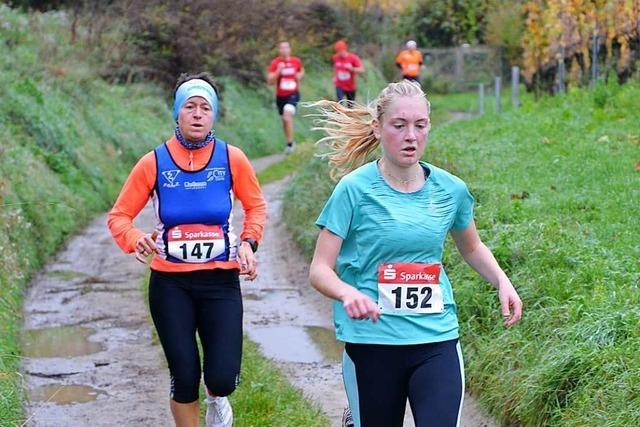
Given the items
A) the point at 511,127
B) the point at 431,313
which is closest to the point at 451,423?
the point at 431,313

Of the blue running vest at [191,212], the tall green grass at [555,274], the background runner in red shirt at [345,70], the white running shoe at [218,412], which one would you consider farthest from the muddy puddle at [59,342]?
the background runner in red shirt at [345,70]

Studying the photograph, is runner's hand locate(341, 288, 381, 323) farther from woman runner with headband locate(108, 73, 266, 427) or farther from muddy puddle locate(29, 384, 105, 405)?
muddy puddle locate(29, 384, 105, 405)

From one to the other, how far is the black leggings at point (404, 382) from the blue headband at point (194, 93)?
1848 millimetres

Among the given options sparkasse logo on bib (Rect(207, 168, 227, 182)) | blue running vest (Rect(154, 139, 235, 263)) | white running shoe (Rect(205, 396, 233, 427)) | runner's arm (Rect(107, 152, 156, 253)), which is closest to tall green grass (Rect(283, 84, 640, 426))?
white running shoe (Rect(205, 396, 233, 427))

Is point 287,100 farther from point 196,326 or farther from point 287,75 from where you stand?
point 196,326

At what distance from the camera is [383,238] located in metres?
4.44

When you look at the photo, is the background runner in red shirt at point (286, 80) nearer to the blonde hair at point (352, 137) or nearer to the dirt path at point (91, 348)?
the dirt path at point (91, 348)

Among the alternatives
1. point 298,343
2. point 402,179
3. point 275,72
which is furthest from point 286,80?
point 402,179

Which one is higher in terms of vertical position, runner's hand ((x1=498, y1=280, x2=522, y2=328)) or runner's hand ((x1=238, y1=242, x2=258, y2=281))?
runner's hand ((x1=498, y1=280, x2=522, y2=328))

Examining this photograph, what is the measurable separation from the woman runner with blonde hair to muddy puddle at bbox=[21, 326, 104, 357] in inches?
179

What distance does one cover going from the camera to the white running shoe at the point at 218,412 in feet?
19.2

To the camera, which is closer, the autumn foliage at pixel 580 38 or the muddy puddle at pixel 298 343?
the muddy puddle at pixel 298 343

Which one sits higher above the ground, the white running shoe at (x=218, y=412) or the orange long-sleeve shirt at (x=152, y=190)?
the orange long-sleeve shirt at (x=152, y=190)

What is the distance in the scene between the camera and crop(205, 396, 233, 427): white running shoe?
231 inches
